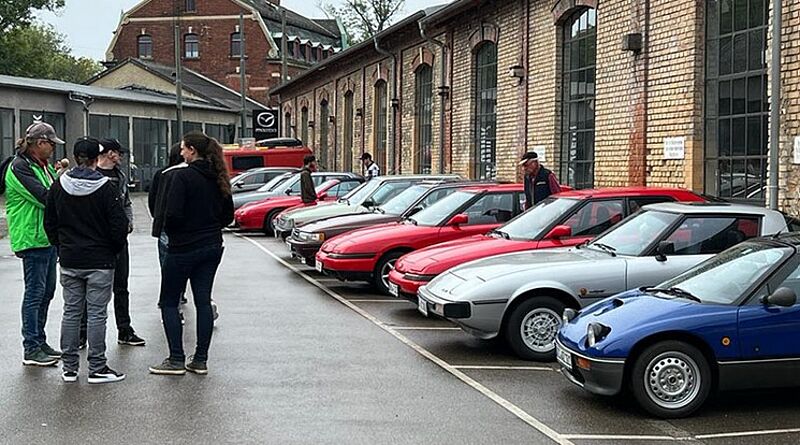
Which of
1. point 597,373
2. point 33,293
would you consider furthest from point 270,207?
point 597,373

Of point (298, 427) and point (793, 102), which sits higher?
point (793, 102)

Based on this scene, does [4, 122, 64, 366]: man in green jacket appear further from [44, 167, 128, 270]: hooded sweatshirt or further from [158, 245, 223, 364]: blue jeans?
[158, 245, 223, 364]: blue jeans

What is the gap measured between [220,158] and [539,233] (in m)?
4.09

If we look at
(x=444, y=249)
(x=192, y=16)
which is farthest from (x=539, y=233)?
(x=192, y=16)

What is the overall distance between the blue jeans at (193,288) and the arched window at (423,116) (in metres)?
21.6

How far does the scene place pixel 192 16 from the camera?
81688 millimetres

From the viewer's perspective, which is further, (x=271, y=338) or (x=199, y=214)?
(x=271, y=338)

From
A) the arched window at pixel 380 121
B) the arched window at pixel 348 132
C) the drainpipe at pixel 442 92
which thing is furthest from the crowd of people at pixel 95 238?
the arched window at pixel 348 132

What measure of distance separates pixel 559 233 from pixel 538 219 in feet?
1.90

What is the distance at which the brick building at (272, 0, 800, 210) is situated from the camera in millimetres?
14672

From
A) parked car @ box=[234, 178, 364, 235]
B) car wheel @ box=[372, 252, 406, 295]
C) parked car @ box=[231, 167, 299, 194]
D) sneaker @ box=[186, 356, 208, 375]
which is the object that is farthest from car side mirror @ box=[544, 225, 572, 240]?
parked car @ box=[231, 167, 299, 194]

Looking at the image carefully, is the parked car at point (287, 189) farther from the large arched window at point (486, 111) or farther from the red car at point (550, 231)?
the red car at point (550, 231)

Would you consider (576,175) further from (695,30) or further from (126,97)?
(126,97)

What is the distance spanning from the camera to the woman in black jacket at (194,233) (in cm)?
842
